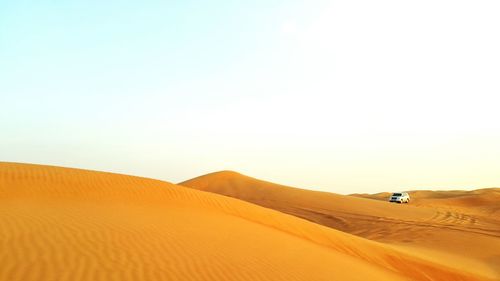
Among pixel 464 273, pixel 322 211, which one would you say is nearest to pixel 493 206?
pixel 322 211

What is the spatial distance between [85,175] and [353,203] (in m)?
23.4

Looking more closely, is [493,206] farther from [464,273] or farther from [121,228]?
[121,228]

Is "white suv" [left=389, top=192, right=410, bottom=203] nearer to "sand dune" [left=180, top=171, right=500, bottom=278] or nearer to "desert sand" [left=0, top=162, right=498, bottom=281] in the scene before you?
"sand dune" [left=180, top=171, right=500, bottom=278]

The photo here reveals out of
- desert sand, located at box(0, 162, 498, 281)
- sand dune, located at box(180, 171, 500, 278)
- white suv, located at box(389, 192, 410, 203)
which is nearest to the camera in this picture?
desert sand, located at box(0, 162, 498, 281)

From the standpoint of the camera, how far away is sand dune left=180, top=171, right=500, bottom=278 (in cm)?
1748

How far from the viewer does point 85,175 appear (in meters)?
14.3

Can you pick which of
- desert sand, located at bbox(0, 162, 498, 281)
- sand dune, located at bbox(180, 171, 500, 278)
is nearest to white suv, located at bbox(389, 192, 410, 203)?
sand dune, located at bbox(180, 171, 500, 278)

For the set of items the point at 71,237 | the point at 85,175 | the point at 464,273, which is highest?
the point at 85,175

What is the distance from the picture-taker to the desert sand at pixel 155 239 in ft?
19.2

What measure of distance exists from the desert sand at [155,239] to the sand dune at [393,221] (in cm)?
182

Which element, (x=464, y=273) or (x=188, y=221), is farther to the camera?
(x=464, y=273)

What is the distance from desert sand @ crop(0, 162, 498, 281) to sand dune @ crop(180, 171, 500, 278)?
1816 mm

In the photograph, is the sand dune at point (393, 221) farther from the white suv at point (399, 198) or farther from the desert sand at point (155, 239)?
the white suv at point (399, 198)

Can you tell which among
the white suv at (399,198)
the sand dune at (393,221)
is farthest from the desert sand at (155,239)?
the white suv at (399,198)
